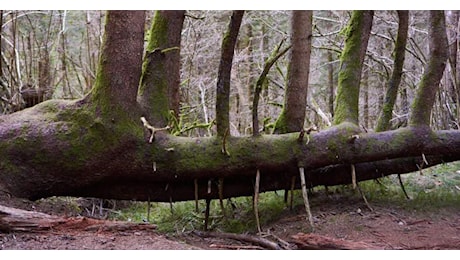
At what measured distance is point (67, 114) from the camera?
422 cm

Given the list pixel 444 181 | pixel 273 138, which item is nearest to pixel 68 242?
pixel 273 138

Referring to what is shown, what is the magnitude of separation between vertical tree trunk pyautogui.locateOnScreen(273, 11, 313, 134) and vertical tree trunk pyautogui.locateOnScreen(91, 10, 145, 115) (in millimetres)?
1645

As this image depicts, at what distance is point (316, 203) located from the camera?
16.1 ft

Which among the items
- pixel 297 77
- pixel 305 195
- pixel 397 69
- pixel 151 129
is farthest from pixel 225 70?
pixel 397 69

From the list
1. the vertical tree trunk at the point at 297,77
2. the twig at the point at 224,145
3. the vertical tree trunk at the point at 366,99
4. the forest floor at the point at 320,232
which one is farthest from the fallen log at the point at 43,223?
the vertical tree trunk at the point at 366,99

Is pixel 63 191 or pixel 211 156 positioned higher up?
pixel 211 156

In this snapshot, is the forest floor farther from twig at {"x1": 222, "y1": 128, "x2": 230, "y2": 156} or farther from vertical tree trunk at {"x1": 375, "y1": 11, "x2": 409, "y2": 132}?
vertical tree trunk at {"x1": 375, "y1": 11, "x2": 409, "y2": 132}

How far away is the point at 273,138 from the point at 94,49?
250 inches

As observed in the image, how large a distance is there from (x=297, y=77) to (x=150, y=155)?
190 centimetres

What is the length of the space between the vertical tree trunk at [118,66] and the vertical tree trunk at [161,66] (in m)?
0.30

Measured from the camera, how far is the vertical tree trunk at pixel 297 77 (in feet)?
17.0

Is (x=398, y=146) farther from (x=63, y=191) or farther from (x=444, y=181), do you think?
Result: (x=63, y=191)

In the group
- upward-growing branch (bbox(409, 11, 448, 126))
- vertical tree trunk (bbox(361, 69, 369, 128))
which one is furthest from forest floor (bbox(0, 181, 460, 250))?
vertical tree trunk (bbox(361, 69, 369, 128))

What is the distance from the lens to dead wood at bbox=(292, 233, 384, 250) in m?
3.56
